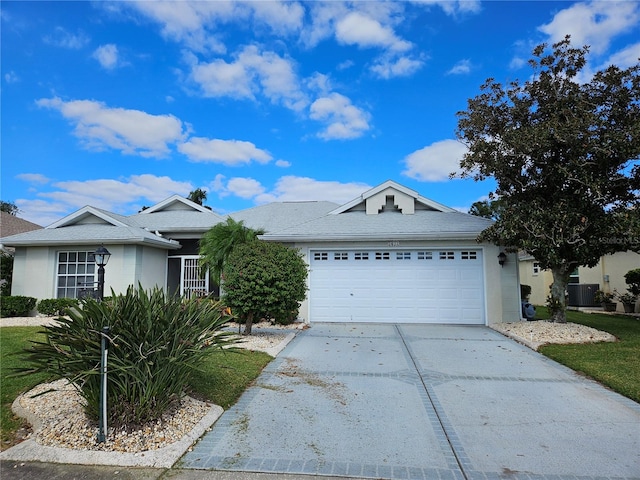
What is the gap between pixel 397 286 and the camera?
12.3 metres

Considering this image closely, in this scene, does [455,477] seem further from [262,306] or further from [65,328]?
[262,306]

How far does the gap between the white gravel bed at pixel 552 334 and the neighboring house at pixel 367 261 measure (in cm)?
160

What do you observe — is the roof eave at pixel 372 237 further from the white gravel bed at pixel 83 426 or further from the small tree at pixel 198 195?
the small tree at pixel 198 195

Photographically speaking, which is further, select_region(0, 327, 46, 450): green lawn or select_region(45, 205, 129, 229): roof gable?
select_region(45, 205, 129, 229): roof gable

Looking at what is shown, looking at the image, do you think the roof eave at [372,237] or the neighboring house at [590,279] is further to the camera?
the neighboring house at [590,279]

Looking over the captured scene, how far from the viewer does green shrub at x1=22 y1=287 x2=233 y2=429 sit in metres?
3.80

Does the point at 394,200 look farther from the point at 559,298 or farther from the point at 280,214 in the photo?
the point at 559,298

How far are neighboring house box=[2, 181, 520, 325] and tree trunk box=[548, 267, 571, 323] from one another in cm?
118

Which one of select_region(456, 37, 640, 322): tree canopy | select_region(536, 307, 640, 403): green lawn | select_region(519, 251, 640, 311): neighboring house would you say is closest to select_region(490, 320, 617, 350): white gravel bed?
select_region(536, 307, 640, 403): green lawn

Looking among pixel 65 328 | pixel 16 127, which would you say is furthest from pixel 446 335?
pixel 16 127

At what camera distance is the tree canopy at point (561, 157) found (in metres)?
→ 9.34

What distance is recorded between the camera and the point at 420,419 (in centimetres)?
461

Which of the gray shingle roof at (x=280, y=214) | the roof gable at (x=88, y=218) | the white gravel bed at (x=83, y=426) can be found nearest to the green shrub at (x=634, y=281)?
the gray shingle roof at (x=280, y=214)

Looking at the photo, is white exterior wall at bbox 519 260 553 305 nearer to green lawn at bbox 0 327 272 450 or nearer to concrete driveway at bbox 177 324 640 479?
concrete driveway at bbox 177 324 640 479
